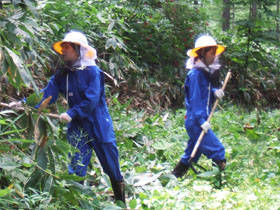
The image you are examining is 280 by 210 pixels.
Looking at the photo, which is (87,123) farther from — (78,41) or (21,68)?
(21,68)

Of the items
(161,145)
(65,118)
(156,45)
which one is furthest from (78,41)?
(156,45)

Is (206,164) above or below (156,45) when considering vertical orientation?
below

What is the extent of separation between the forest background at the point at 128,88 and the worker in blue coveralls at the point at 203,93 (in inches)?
14.0

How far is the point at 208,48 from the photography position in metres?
5.19

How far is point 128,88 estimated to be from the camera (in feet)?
30.6

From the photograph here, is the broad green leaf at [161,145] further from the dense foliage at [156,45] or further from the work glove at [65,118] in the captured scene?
the work glove at [65,118]

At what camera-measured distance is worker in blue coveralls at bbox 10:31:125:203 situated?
424 cm

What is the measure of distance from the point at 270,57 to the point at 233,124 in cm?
530

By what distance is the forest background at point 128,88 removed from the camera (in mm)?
3344

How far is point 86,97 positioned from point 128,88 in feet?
17.1

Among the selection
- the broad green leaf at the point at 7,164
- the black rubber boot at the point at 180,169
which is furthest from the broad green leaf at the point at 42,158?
the black rubber boot at the point at 180,169

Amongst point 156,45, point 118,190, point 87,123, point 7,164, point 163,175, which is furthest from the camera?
point 156,45

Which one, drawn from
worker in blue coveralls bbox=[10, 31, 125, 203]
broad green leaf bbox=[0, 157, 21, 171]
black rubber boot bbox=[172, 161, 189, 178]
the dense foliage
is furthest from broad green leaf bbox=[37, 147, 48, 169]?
the dense foliage

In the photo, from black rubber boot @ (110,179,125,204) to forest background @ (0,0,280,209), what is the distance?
0.15 metres
